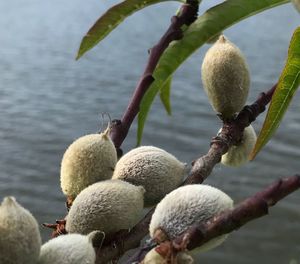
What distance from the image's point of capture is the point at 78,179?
0.57 meters

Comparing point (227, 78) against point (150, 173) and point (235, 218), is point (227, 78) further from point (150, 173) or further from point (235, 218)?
point (235, 218)

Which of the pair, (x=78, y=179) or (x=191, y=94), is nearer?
(x=78, y=179)

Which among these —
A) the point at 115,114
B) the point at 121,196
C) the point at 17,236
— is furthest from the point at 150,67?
the point at 115,114

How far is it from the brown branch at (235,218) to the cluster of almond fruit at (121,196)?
0.04ft

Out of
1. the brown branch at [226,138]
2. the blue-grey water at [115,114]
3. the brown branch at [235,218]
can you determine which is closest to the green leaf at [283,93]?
the brown branch at [226,138]

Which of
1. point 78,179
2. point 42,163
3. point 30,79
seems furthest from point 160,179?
point 30,79

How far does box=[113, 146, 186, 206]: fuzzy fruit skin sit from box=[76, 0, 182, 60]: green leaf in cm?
16

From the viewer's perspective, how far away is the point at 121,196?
510 millimetres

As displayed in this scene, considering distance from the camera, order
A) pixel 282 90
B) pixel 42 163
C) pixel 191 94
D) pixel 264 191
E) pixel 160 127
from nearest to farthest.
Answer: pixel 264 191 < pixel 282 90 < pixel 42 163 < pixel 160 127 < pixel 191 94

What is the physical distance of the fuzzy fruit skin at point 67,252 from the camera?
409 mm

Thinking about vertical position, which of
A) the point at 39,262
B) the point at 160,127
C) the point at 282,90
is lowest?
the point at 160,127

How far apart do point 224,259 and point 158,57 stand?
2267mm

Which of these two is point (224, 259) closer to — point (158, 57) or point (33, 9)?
point (158, 57)

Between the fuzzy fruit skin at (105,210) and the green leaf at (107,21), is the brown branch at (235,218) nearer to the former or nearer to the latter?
the fuzzy fruit skin at (105,210)
